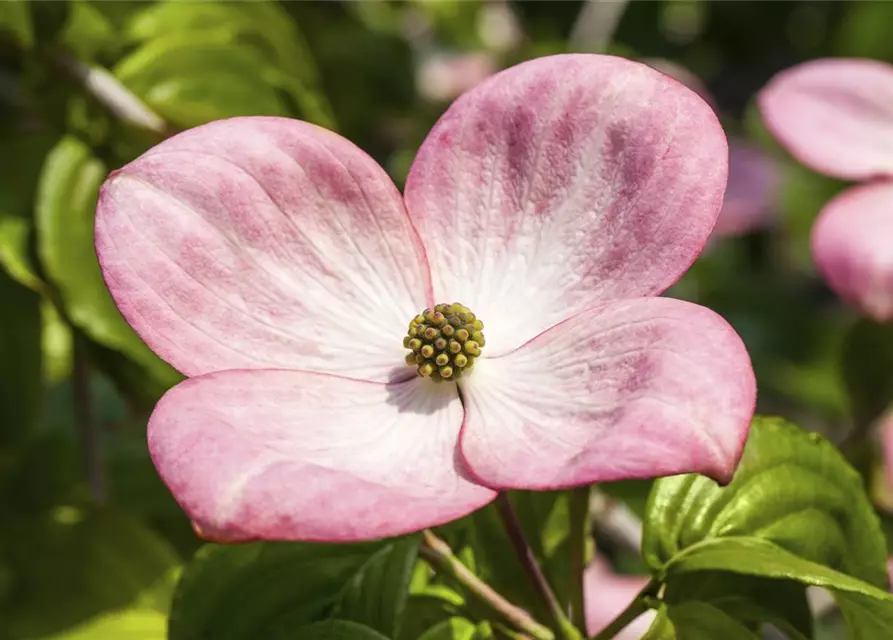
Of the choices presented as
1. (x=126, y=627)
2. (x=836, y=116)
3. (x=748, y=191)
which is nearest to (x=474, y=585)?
(x=126, y=627)

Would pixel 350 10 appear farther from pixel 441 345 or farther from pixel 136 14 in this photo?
pixel 441 345

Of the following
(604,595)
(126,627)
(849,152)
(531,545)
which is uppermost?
(849,152)

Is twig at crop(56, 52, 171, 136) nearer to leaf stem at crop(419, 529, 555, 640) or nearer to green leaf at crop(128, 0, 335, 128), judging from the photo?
green leaf at crop(128, 0, 335, 128)

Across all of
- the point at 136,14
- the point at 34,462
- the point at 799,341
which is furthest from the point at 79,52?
the point at 799,341

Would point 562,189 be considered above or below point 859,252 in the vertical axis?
above

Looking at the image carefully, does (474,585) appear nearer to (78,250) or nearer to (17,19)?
(78,250)

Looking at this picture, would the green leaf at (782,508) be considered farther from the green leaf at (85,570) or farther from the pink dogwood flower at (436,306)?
the green leaf at (85,570)

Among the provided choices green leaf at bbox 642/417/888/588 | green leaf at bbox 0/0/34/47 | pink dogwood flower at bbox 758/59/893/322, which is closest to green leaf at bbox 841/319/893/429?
pink dogwood flower at bbox 758/59/893/322
